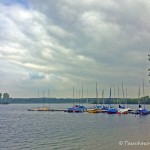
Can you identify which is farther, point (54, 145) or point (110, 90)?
point (110, 90)

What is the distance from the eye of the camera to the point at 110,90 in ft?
570

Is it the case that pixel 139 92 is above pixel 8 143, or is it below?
above

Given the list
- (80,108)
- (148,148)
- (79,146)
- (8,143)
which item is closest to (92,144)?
(79,146)

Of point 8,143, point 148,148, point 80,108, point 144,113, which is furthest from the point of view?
point 80,108

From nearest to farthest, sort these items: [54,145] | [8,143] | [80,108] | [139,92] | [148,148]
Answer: [148,148], [54,145], [8,143], [139,92], [80,108]

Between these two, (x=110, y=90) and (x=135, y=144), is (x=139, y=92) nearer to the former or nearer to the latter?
(x=110, y=90)

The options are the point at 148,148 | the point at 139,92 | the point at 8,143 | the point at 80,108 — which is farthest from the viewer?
the point at 80,108

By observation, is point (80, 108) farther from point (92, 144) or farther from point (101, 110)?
point (92, 144)

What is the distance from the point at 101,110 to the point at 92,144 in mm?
114807

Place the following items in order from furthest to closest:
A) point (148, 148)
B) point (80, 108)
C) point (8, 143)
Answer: point (80, 108), point (8, 143), point (148, 148)

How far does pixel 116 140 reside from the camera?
51250 mm

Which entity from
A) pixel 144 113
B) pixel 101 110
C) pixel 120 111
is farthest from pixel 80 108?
pixel 144 113

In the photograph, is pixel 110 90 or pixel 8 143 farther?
pixel 110 90

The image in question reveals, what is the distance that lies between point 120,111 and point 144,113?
1238 cm
